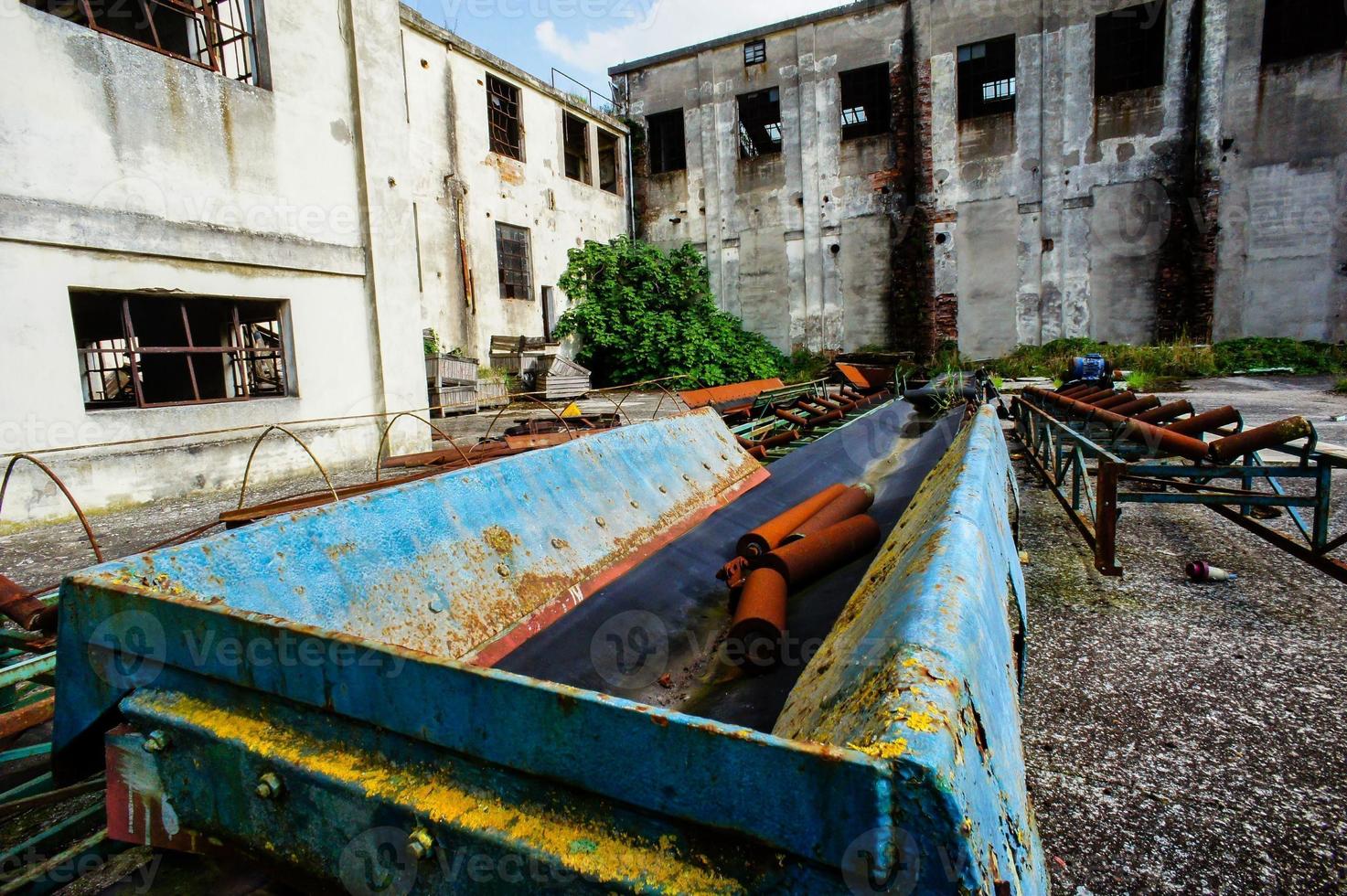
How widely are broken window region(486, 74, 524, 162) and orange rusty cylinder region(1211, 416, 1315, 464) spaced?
50.3 feet

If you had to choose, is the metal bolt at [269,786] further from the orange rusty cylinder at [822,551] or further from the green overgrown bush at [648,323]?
the green overgrown bush at [648,323]

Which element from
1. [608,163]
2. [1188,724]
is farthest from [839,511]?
[608,163]

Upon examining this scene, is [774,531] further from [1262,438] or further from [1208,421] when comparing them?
[1208,421]

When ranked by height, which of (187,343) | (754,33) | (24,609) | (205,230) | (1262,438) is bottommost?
(24,609)

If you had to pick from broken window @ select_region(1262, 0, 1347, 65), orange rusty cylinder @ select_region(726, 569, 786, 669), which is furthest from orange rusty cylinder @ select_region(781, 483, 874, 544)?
broken window @ select_region(1262, 0, 1347, 65)

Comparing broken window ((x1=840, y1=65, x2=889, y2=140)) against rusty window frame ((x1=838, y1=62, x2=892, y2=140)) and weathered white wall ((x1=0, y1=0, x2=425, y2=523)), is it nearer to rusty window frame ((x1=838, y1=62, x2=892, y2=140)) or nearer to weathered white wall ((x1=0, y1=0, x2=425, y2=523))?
rusty window frame ((x1=838, y1=62, x2=892, y2=140))

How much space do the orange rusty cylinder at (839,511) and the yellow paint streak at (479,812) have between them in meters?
2.21

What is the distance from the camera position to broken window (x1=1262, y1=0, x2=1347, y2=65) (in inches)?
537

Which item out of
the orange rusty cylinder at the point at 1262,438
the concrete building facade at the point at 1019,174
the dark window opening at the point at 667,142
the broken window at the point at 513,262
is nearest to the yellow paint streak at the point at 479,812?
the orange rusty cylinder at the point at 1262,438

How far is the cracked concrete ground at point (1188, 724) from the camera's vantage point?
1.88 m

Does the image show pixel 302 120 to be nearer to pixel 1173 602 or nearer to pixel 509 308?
pixel 509 308

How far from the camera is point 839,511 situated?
3.53 m

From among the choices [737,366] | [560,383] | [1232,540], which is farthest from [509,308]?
[1232,540]

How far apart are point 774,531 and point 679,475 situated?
89 cm
